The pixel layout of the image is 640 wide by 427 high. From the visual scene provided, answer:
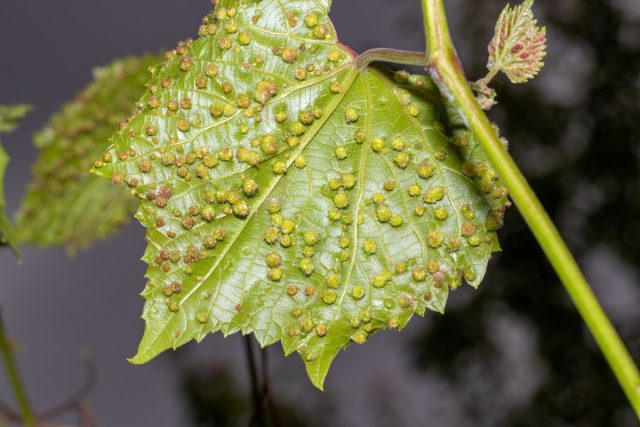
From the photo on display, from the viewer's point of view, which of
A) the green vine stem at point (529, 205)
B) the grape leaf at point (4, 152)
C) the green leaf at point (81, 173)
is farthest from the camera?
the green leaf at point (81, 173)

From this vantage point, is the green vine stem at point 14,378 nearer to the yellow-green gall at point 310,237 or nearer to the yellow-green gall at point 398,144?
the yellow-green gall at point 310,237

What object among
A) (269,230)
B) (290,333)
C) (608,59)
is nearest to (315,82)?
(269,230)

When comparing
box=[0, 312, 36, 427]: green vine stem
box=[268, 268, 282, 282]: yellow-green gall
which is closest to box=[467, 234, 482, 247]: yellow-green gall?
box=[268, 268, 282, 282]: yellow-green gall

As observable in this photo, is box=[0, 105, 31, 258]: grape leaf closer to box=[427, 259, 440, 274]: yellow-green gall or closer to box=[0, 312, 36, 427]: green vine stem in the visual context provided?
box=[0, 312, 36, 427]: green vine stem

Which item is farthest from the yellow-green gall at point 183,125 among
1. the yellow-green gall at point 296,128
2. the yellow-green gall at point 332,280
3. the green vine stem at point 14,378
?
the green vine stem at point 14,378

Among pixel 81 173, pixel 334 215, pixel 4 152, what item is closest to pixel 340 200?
pixel 334 215
